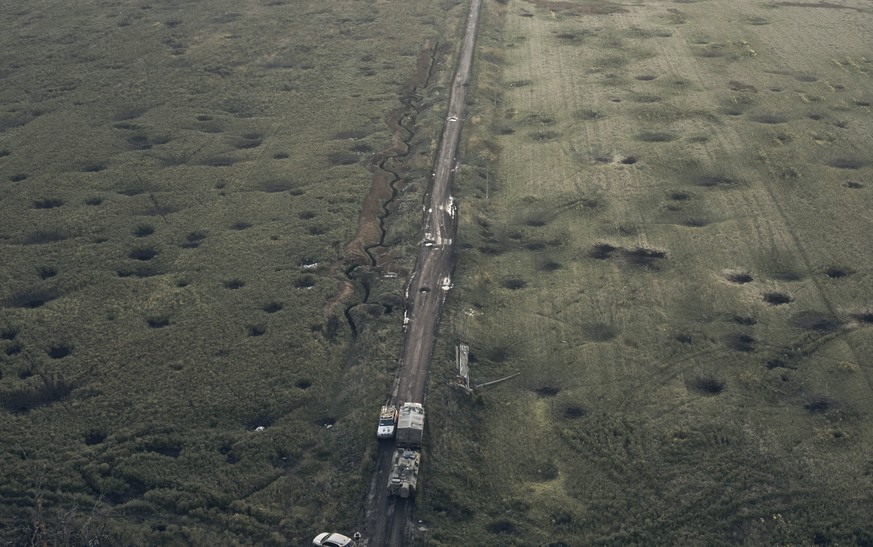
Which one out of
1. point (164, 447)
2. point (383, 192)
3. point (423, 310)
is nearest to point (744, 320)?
point (423, 310)

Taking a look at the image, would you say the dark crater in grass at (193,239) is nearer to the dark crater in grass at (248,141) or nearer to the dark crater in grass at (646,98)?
the dark crater in grass at (248,141)

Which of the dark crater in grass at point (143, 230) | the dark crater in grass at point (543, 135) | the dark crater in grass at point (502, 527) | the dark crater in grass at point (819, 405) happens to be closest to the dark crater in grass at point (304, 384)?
the dark crater in grass at point (502, 527)

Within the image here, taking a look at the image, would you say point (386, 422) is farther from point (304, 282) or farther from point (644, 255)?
point (644, 255)

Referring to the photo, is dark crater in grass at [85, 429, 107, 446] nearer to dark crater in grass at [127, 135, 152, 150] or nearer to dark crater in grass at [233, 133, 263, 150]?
dark crater in grass at [233, 133, 263, 150]

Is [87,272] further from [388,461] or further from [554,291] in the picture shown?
[554,291]

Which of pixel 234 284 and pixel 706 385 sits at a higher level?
pixel 234 284

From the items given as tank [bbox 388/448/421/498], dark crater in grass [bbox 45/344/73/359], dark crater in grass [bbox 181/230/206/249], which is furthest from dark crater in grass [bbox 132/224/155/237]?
tank [bbox 388/448/421/498]
